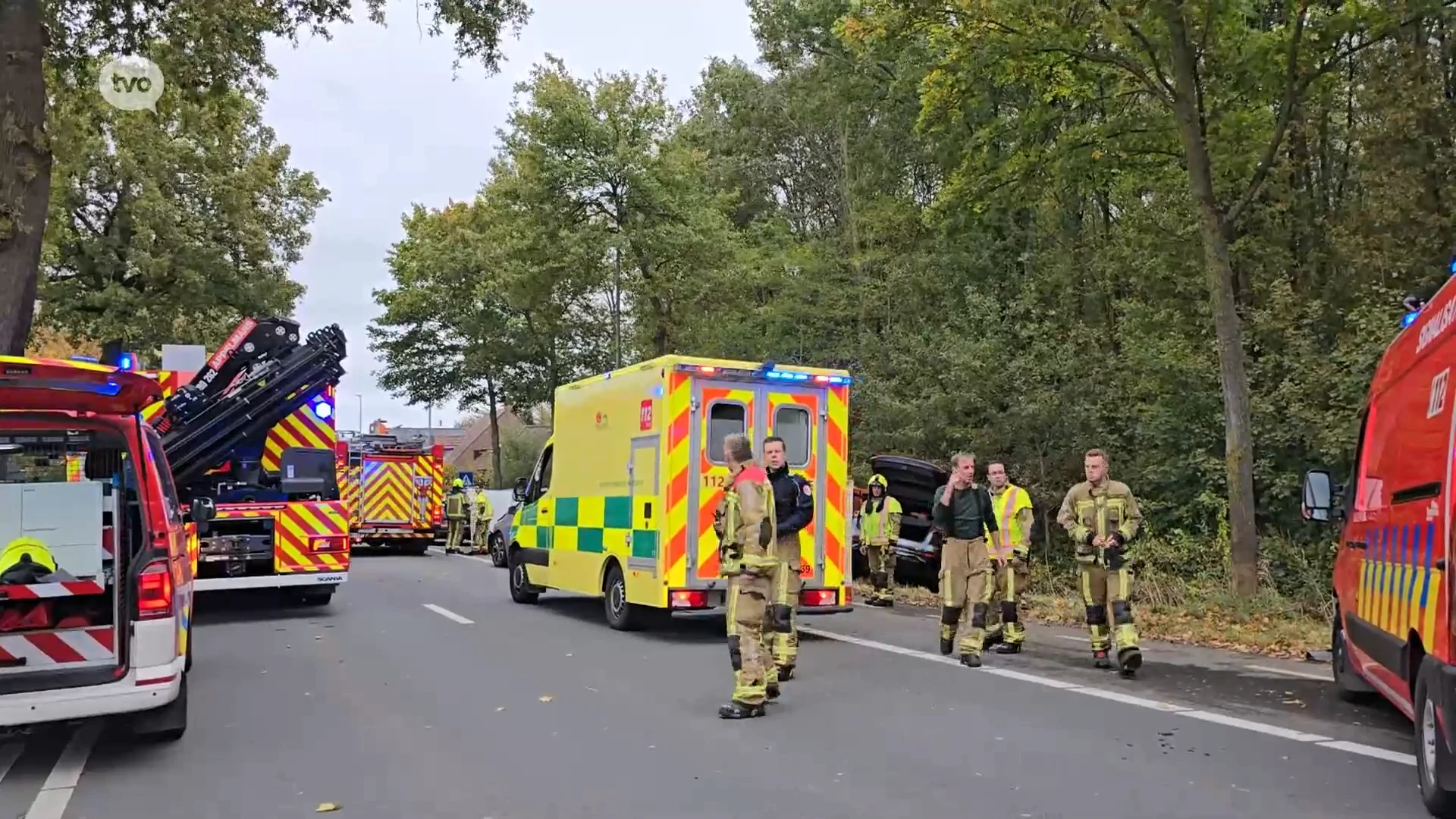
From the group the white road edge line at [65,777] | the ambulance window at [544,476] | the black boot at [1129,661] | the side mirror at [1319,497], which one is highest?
the ambulance window at [544,476]

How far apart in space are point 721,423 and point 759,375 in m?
0.60

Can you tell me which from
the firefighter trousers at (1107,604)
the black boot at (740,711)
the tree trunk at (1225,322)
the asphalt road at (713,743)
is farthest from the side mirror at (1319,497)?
the tree trunk at (1225,322)

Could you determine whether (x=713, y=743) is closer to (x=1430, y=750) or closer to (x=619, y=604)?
(x=1430, y=750)

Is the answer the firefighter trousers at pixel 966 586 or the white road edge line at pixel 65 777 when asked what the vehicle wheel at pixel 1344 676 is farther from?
the white road edge line at pixel 65 777

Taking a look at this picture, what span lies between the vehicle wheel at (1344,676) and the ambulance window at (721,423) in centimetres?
533

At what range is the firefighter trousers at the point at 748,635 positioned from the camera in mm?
7160

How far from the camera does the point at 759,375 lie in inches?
430

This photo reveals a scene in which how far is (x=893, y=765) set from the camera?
5.87 meters

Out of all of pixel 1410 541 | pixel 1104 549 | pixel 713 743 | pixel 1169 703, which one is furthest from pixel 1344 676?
pixel 713 743

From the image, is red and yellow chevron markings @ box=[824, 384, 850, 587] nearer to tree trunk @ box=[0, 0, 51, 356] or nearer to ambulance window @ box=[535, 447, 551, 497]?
ambulance window @ box=[535, 447, 551, 497]

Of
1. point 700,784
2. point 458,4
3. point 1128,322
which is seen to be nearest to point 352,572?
point 458,4

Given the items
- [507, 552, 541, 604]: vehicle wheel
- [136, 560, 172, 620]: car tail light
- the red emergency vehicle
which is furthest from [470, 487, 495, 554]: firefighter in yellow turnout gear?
the red emergency vehicle

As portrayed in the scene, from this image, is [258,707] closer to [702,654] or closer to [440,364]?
[702,654]

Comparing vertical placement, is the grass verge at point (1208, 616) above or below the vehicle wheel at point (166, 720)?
above
